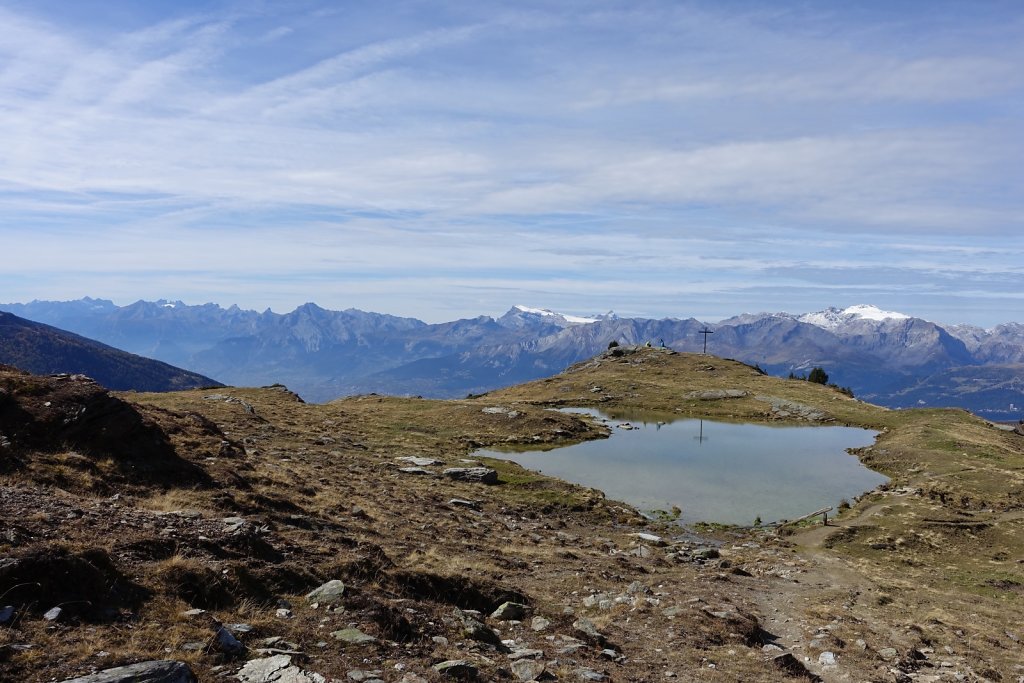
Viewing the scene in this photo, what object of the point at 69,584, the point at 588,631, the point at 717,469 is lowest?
the point at 717,469

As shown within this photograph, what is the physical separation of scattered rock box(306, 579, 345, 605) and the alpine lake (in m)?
30.1

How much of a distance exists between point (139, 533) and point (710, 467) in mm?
52360

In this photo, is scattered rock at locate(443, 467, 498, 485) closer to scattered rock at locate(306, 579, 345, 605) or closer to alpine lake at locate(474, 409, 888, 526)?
alpine lake at locate(474, 409, 888, 526)

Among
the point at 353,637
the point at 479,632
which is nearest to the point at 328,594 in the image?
the point at 353,637

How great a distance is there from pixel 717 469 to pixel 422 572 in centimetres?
4441

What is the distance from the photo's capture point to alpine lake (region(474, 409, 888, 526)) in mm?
46312

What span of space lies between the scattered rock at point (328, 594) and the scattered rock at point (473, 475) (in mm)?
29751

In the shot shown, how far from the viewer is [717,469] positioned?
58.4 meters

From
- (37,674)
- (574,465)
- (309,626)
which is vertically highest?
(37,674)

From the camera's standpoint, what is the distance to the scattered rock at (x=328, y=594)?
56.0 feet

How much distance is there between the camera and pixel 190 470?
27.5m

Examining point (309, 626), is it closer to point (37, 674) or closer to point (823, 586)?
point (37, 674)

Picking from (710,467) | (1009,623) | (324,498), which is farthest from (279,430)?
(1009,623)

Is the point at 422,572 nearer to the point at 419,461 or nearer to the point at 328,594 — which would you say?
the point at 328,594
